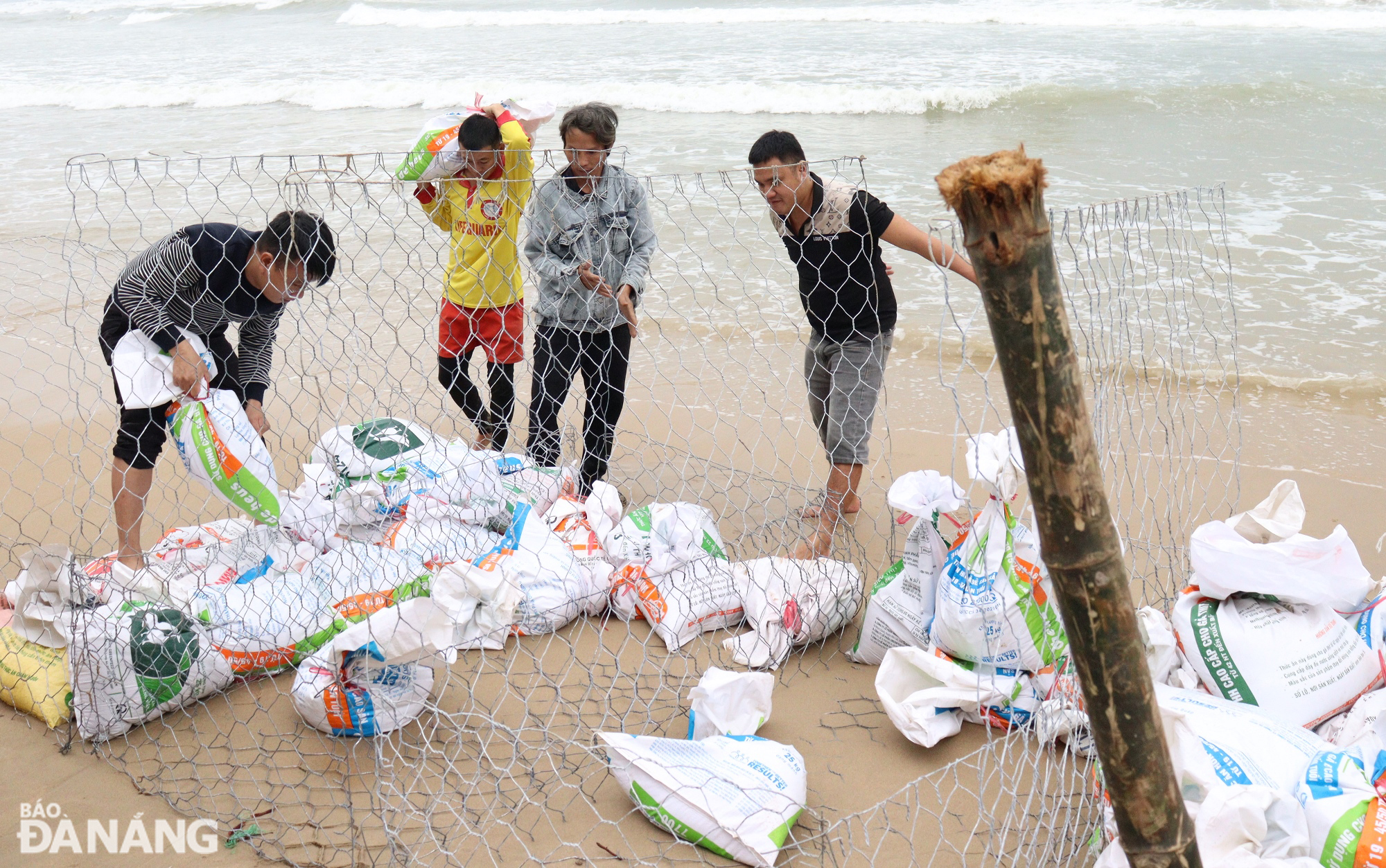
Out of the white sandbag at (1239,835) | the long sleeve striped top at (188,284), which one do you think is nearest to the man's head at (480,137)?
the long sleeve striped top at (188,284)

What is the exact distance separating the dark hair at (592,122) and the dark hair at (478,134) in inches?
7.6

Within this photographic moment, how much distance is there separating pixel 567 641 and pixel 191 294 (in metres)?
1.31

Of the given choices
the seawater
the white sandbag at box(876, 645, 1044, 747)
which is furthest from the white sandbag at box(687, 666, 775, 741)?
the seawater

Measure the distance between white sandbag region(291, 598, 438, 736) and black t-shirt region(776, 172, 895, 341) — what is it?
138cm

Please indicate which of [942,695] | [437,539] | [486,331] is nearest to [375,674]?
[437,539]

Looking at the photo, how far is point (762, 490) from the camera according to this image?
11.1 ft

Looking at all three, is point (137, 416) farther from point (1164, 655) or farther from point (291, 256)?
point (1164, 655)

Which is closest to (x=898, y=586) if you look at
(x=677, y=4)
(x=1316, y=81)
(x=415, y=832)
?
(x=415, y=832)

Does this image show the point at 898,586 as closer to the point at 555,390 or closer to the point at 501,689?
the point at 501,689

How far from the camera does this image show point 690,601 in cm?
255

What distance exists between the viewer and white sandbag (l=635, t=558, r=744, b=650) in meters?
2.54

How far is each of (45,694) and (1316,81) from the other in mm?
11947

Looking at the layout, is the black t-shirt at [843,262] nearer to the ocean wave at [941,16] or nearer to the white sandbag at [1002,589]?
the white sandbag at [1002,589]

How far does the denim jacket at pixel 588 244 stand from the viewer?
294 cm
